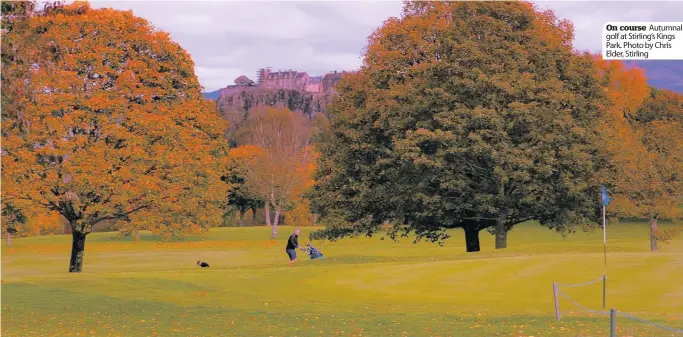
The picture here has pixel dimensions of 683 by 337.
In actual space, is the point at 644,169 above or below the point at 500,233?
above

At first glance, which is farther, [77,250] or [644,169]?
[644,169]

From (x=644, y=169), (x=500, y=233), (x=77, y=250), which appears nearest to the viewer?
(x=77, y=250)

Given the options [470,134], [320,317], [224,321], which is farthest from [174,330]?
[470,134]

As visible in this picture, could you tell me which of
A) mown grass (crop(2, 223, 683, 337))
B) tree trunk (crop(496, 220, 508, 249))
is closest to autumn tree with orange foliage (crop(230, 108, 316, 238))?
tree trunk (crop(496, 220, 508, 249))

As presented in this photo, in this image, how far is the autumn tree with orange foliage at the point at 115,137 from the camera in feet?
125

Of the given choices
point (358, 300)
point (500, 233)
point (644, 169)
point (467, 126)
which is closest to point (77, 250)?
point (358, 300)

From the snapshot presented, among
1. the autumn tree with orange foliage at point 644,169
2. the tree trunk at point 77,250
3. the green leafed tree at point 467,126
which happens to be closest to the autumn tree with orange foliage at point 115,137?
the tree trunk at point 77,250

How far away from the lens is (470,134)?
42.1m
